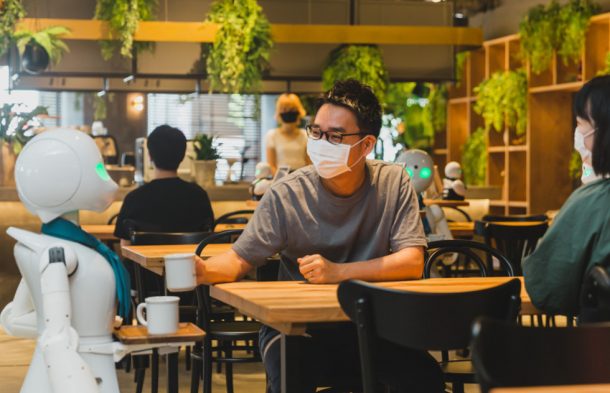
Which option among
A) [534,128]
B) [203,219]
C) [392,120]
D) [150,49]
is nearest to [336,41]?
[150,49]

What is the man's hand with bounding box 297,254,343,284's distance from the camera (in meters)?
2.90

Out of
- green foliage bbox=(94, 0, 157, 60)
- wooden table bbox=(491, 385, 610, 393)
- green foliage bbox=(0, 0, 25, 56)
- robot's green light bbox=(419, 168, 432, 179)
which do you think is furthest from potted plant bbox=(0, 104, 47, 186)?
wooden table bbox=(491, 385, 610, 393)

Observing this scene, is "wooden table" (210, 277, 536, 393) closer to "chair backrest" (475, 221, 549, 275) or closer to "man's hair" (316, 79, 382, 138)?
"man's hair" (316, 79, 382, 138)

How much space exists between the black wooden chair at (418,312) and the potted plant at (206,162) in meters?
6.46

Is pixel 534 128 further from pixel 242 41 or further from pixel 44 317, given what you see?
pixel 44 317

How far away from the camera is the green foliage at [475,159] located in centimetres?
1211

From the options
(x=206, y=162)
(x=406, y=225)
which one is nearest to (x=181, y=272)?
(x=406, y=225)

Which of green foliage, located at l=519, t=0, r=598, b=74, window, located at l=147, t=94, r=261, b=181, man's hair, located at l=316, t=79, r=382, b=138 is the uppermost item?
green foliage, located at l=519, t=0, r=598, b=74

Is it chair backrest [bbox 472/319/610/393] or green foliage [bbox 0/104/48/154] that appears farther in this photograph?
green foliage [bbox 0/104/48/154]

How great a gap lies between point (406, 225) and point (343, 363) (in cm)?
46

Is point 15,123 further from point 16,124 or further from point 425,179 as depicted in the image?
point 425,179

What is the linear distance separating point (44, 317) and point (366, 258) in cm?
105

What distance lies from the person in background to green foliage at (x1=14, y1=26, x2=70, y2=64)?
5.93 ft

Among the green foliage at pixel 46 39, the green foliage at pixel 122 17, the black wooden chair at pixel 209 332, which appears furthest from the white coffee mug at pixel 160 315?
the green foliage at pixel 122 17
